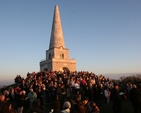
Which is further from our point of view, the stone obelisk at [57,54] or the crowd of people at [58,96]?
the stone obelisk at [57,54]

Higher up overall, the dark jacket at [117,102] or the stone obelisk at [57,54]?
the stone obelisk at [57,54]

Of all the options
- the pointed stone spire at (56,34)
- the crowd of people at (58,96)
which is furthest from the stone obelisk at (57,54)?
the crowd of people at (58,96)

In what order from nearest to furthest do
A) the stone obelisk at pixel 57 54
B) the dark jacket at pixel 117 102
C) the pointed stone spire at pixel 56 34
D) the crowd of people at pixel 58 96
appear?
the crowd of people at pixel 58 96 → the dark jacket at pixel 117 102 → the stone obelisk at pixel 57 54 → the pointed stone spire at pixel 56 34

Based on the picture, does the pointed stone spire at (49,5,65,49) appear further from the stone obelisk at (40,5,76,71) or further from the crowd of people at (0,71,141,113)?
the crowd of people at (0,71,141,113)

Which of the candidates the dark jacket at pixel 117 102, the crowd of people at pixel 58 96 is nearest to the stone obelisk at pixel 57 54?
the crowd of people at pixel 58 96

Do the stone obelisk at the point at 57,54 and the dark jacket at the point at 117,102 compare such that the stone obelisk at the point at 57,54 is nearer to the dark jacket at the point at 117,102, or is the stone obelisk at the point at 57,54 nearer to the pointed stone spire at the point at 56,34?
the pointed stone spire at the point at 56,34

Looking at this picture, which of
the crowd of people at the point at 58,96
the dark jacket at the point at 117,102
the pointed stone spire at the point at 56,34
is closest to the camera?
the crowd of people at the point at 58,96

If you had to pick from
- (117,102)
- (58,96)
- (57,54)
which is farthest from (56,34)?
(117,102)

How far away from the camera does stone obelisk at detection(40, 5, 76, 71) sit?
42634mm

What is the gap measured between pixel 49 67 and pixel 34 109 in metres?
38.3

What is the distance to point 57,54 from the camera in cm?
4416

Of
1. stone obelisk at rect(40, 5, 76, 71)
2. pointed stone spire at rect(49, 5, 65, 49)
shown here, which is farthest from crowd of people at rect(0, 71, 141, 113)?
pointed stone spire at rect(49, 5, 65, 49)

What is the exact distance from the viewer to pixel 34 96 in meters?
11.0

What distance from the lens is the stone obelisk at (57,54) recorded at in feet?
140
